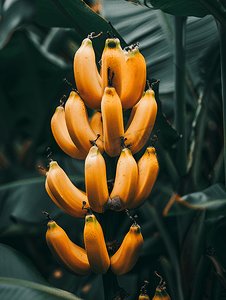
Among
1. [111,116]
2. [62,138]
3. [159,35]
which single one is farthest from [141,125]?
[159,35]

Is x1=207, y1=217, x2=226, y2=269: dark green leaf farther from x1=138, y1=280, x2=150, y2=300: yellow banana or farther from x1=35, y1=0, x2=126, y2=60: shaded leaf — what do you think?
x1=35, y1=0, x2=126, y2=60: shaded leaf

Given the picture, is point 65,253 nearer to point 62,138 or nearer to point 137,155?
point 62,138

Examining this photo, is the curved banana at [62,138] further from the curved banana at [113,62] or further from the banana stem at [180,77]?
the banana stem at [180,77]

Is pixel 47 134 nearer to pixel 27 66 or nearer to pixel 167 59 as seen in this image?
pixel 27 66

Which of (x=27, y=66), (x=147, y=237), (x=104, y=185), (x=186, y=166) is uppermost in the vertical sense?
(x=27, y=66)

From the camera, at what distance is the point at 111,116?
47 cm

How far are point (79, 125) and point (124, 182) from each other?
14 cm

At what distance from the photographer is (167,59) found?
902 millimetres

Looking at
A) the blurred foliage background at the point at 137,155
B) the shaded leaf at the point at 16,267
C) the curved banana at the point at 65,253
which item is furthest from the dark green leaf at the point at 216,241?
the shaded leaf at the point at 16,267

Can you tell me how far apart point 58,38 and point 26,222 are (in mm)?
626

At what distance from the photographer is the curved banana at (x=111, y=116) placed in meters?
0.46

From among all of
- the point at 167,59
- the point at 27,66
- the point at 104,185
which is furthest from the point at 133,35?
the point at 104,185

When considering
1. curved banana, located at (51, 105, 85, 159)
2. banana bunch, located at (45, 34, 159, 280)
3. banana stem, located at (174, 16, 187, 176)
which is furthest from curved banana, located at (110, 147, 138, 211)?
banana stem, located at (174, 16, 187, 176)

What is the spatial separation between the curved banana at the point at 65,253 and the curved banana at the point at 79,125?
0.17 metres
